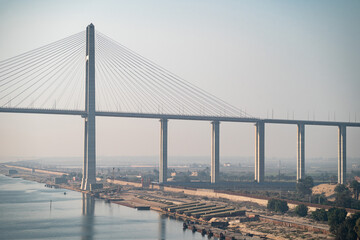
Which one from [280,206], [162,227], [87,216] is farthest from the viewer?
[87,216]

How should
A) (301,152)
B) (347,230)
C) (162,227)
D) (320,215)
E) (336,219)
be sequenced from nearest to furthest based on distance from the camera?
1. (347,230)
2. (336,219)
3. (320,215)
4. (162,227)
5. (301,152)

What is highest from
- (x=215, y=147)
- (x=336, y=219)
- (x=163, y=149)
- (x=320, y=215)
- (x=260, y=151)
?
(x=215, y=147)

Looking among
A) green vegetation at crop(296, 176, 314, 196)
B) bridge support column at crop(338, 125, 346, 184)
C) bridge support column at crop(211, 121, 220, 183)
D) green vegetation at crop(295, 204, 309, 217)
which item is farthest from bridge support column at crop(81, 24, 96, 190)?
bridge support column at crop(338, 125, 346, 184)

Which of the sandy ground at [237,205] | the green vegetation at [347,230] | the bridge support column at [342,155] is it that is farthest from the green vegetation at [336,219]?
the bridge support column at [342,155]

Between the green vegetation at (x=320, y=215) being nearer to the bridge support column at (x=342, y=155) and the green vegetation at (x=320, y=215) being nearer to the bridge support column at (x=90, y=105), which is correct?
the bridge support column at (x=90, y=105)

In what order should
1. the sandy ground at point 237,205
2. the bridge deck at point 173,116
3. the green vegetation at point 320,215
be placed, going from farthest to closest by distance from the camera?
1. the bridge deck at point 173,116
2. the green vegetation at point 320,215
3. the sandy ground at point 237,205

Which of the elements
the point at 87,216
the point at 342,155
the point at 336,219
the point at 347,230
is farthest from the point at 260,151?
the point at 347,230

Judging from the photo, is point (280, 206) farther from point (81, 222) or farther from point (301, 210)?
point (81, 222)
